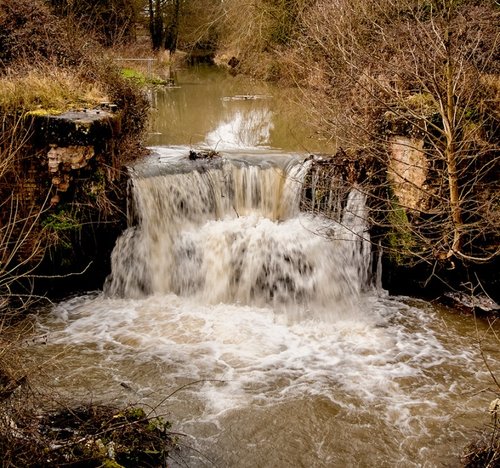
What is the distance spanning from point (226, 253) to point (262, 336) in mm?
1858

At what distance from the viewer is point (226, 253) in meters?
8.55

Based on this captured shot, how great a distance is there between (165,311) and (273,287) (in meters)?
1.81

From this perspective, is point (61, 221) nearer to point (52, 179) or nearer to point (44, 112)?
point (52, 179)

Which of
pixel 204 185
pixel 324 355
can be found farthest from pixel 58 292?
pixel 324 355

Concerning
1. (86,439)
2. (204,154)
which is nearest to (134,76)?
(204,154)

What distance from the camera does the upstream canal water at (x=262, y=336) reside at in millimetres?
5242

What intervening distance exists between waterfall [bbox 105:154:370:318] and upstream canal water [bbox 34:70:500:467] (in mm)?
19

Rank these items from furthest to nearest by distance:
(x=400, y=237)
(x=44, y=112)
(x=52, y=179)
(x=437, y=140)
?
(x=400, y=237) < (x=52, y=179) < (x=44, y=112) < (x=437, y=140)

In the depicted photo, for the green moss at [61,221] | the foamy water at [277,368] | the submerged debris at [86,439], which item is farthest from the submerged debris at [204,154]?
the submerged debris at [86,439]

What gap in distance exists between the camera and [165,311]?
783 centimetres

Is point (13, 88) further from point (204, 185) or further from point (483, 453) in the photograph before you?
point (483, 453)

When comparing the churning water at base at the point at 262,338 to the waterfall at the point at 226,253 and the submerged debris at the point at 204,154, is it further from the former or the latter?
the submerged debris at the point at 204,154

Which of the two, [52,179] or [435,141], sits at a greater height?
[435,141]

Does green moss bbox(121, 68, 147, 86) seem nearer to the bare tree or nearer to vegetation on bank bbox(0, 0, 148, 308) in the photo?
vegetation on bank bbox(0, 0, 148, 308)
